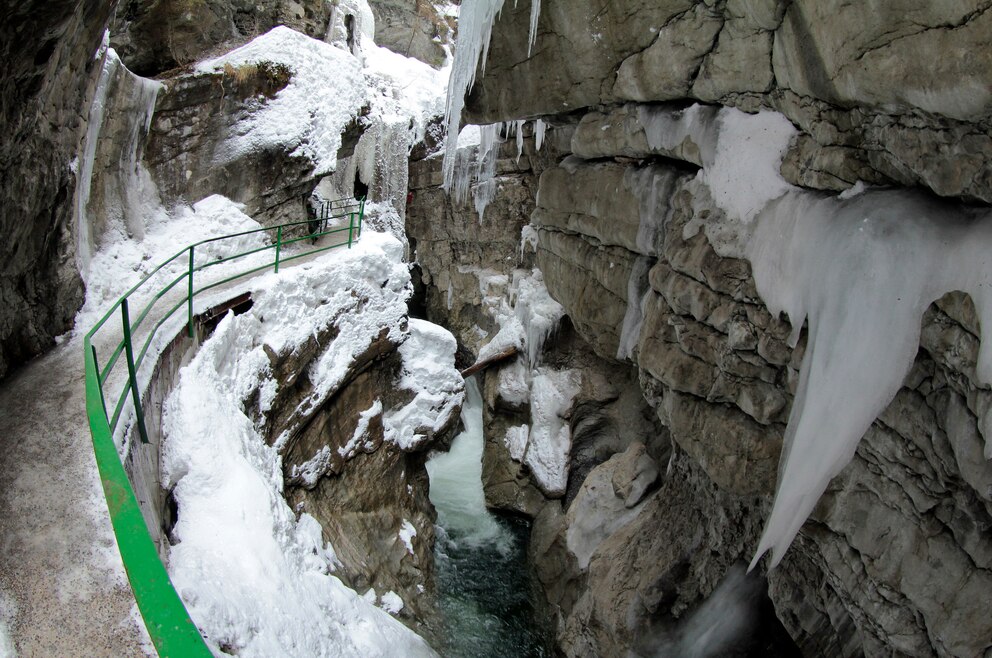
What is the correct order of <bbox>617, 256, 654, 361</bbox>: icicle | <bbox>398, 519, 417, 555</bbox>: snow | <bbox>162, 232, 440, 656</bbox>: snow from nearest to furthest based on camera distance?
<bbox>162, 232, 440, 656</bbox>: snow, <bbox>617, 256, 654, 361</bbox>: icicle, <bbox>398, 519, 417, 555</bbox>: snow

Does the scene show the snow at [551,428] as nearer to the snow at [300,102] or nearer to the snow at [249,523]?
the snow at [249,523]

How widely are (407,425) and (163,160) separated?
20.5ft

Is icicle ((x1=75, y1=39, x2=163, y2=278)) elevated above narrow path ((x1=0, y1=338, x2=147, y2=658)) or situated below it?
above

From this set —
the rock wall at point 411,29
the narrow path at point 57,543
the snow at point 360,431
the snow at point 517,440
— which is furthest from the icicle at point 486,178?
the narrow path at point 57,543

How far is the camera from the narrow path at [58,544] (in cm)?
263

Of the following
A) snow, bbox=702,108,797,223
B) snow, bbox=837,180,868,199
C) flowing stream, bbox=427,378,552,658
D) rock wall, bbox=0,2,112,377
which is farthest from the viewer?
flowing stream, bbox=427,378,552,658

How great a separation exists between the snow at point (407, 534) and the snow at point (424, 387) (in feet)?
4.09

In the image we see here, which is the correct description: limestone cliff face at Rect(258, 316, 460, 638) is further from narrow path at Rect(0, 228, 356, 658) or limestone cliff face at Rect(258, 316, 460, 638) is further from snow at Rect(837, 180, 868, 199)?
snow at Rect(837, 180, 868, 199)

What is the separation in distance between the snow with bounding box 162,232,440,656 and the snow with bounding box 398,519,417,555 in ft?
8.32

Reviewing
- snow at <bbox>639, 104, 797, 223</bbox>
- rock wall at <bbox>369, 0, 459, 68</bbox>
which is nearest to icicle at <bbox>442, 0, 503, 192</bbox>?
snow at <bbox>639, 104, 797, 223</bbox>

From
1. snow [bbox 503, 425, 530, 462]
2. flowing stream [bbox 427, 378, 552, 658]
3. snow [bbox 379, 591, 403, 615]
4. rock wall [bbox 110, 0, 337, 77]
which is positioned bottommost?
flowing stream [bbox 427, 378, 552, 658]

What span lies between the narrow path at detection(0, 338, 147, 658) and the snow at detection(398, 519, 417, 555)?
5874 mm

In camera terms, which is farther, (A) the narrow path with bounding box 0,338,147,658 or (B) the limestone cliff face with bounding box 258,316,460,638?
(B) the limestone cliff face with bounding box 258,316,460,638

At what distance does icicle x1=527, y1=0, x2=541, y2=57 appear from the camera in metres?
6.23
